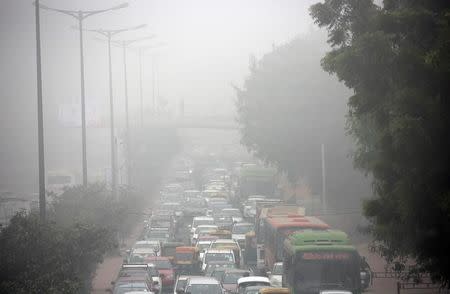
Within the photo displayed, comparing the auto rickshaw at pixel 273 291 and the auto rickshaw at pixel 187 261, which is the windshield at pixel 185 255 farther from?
the auto rickshaw at pixel 273 291

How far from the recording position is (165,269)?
44.4 m

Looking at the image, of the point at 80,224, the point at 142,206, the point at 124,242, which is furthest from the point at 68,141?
the point at 80,224

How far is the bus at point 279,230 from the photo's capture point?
43.2 m

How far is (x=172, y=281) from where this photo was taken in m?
43.6

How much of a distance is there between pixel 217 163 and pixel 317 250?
4612 inches

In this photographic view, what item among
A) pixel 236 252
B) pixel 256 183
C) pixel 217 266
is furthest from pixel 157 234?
pixel 256 183

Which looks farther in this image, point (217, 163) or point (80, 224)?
point (217, 163)

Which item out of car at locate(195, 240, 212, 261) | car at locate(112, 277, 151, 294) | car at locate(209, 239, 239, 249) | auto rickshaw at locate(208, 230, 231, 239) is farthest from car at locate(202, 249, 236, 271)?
car at locate(112, 277, 151, 294)

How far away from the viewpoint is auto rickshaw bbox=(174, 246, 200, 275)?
4762cm

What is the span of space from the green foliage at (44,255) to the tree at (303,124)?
39083 mm

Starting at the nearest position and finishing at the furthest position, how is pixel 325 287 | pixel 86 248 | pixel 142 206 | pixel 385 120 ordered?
pixel 385 120 < pixel 325 287 < pixel 86 248 < pixel 142 206

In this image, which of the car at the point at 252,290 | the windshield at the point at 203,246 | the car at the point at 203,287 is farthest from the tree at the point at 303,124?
the car at the point at 203,287

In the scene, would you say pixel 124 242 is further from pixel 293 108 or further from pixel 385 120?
pixel 385 120

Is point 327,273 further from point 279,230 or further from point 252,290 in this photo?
point 279,230
